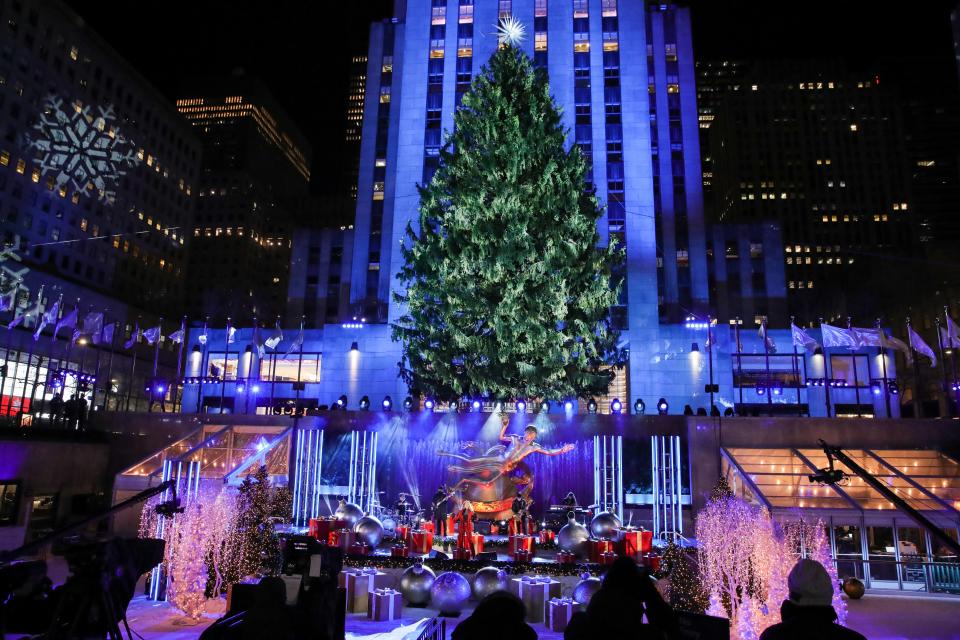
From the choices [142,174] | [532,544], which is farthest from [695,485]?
[142,174]

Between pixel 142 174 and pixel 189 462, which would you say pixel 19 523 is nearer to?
pixel 189 462

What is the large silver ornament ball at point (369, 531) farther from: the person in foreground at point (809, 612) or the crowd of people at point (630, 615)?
the person in foreground at point (809, 612)

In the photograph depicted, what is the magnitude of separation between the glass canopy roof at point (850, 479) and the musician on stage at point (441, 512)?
8.28m

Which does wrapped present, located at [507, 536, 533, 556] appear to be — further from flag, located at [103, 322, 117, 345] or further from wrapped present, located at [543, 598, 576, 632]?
flag, located at [103, 322, 117, 345]

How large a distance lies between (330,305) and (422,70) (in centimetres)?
2945

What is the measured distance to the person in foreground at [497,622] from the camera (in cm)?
389

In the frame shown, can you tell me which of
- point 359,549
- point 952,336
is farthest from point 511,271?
point 952,336

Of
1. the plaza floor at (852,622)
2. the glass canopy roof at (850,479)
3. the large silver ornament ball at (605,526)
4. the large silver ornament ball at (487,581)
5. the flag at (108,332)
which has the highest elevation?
the flag at (108,332)

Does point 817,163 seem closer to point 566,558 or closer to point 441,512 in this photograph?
point 441,512

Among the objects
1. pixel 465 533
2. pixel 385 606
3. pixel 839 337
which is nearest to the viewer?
pixel 385 606

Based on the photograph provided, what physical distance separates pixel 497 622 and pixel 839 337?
2692 cm

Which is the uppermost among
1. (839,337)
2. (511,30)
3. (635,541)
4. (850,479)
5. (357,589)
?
(511,30)

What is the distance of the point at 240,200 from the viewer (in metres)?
127

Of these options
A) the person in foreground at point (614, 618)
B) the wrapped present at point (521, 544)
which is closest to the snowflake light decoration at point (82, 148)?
Answer: the wrapped present at point (521, 544)
